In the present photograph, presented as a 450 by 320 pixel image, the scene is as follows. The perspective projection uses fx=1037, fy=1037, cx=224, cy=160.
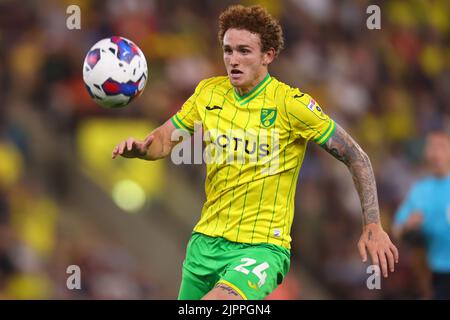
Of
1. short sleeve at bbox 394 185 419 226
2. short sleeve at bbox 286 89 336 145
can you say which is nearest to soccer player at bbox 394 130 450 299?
short sleeve at bbox 394 185 419 226

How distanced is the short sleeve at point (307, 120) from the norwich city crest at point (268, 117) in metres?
0.10

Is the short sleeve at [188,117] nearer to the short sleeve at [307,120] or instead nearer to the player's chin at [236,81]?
the player's chin at [236,81]

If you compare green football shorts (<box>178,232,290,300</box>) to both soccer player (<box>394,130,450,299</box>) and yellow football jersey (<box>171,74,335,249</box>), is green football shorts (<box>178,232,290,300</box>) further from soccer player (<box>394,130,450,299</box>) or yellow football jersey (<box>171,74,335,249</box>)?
soccer player (<box>394,130,450,299</box>)

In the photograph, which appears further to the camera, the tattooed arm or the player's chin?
the player's chin

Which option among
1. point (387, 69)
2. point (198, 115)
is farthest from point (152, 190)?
point (198, 115)

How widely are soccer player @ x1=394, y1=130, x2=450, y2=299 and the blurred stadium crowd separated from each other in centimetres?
118

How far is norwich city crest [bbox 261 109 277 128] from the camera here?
6352mm

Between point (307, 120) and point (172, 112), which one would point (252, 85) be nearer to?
point (307, 120)

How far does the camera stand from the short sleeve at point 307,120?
247 inches

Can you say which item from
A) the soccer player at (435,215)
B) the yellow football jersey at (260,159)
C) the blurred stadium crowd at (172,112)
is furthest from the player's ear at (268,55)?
the blurred stadium crowd at (172,112)

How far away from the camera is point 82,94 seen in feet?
43.8

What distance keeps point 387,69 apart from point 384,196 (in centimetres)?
302

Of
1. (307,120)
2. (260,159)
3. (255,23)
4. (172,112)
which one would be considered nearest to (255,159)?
(260,159)
